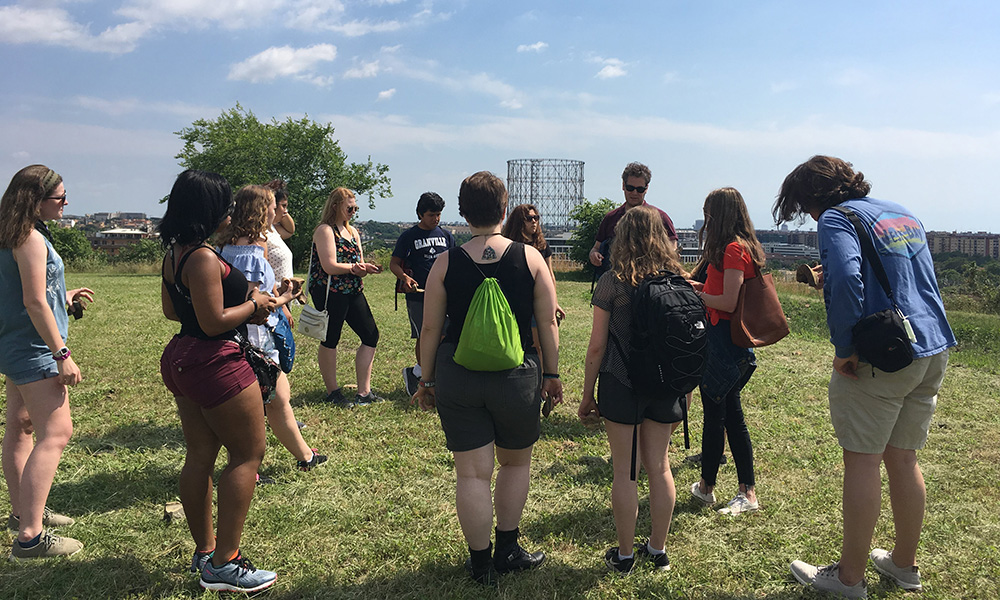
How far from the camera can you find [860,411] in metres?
2.97

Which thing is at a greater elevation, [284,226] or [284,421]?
[284,226]

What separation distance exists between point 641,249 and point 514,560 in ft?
5.68

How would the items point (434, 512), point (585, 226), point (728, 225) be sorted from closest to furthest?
point (728, 225)
point (434, 512)
point (585, 226)

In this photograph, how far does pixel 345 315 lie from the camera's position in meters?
6.25

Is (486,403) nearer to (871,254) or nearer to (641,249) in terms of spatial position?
(641,249)

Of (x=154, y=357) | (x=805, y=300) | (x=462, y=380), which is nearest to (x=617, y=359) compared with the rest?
(x=462, y=380)

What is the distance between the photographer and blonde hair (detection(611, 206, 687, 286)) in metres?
3.20

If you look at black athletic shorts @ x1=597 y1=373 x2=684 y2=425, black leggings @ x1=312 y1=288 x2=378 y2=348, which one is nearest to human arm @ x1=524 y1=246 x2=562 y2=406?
black athletic shorts @ x1=597 y1=373 x2=684 y2=425

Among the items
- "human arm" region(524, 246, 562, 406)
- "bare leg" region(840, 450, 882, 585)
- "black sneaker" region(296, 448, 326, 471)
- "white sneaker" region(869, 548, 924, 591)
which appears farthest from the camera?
"black sneaker" region(296, 448, 326, 471)

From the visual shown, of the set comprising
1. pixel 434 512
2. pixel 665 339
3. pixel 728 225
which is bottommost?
pixel 434 512

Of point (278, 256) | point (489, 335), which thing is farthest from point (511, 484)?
point (278, 256)

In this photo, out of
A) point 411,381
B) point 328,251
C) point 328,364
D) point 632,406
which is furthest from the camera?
point 411,381

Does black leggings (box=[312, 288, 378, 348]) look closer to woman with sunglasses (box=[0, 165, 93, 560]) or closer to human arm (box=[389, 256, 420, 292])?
human arm (box=[389, 256, 420, 292])

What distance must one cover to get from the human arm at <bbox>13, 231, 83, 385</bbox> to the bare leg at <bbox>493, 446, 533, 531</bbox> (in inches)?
86.0
